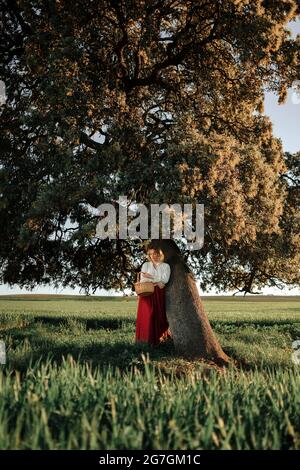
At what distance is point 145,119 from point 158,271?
4527mm

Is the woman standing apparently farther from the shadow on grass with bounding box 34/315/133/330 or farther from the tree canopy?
the shadow on grass with bounding box 34/315/133/330

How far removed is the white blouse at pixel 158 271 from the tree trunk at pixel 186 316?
1.03 m

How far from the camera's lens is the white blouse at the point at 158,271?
13.8 meters

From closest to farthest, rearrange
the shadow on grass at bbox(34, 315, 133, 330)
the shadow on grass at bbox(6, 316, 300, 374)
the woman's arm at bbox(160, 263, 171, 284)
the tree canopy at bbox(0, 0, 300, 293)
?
the shadow on grass at bbox(6, 316, 300, 374)
the tree canopy at bbox(0, 0, 300, 293)
the woman's arm at bbox(160, 263, 171, 284)
the shadow on grass at bbox(34, 315, 133, 330)

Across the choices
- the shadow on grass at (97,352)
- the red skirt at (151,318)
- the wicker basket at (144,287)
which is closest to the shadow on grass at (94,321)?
the shadow on grass at (97,352)

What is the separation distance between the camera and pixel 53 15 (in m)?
13.9

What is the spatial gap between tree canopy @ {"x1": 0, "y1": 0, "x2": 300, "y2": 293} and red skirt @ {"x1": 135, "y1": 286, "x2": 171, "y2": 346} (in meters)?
2.21

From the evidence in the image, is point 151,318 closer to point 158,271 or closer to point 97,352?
point 158,271

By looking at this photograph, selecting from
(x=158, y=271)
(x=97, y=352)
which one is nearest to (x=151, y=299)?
(x=158, y=271)

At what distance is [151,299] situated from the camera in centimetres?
1411

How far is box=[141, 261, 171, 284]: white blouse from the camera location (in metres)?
13.8

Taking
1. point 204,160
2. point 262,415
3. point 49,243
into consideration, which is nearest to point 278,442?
point 262,415

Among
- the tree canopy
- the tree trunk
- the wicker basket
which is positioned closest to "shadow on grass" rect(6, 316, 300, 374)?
the tree trunk
